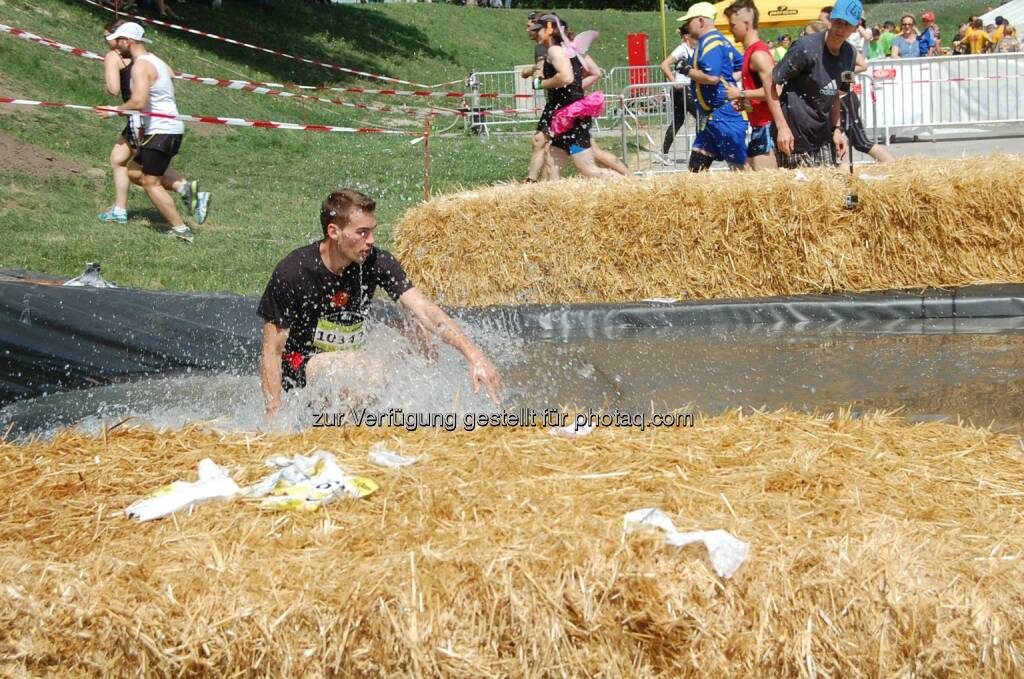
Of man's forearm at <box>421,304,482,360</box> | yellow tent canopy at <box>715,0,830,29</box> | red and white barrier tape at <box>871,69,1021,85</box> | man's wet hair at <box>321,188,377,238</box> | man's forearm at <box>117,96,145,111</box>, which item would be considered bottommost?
man's forearm at <box>421,304,482,360</box>

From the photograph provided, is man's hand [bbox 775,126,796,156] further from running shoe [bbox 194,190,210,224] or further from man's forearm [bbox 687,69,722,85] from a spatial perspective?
running shoe [bbox 194,190,210,224]

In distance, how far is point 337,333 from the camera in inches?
218

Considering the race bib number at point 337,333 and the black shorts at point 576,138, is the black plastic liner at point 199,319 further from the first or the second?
the black shorts at point 576,138

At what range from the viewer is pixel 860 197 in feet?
26.0

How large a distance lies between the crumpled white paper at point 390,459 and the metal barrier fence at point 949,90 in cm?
1462

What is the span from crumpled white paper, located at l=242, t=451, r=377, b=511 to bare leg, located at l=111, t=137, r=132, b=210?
25.9 ft

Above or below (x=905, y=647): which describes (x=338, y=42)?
above

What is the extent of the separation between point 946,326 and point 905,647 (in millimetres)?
5465

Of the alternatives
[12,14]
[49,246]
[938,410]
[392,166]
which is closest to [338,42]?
[12,14]

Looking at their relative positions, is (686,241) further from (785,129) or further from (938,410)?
(938,410)

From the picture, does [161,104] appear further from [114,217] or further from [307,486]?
[307,486]

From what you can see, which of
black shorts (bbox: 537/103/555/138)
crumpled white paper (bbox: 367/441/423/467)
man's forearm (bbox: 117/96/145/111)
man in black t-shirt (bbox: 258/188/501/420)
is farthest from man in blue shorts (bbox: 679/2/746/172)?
crumpled white paper (bbox: 367/441/423/467)

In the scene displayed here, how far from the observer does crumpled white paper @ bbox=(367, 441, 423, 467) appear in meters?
3.69

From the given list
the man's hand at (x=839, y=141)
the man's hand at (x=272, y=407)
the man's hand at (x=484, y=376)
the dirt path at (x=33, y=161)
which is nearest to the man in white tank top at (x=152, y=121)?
the dirt path at (x=33, y=161)
